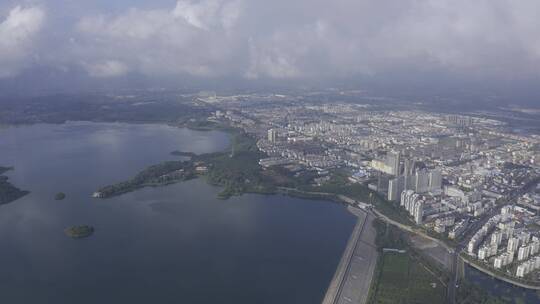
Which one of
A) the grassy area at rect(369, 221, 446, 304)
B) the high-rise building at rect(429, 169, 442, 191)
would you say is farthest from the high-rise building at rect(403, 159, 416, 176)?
the grassy area at rect(369, 221, 446, 304)

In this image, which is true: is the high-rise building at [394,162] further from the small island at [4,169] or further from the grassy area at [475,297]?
the small island at [4,169]

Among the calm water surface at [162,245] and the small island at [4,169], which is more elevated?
the small island at [4,169]

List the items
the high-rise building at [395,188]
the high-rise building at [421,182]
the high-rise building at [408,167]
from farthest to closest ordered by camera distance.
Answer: the high-rise building at [408,167] → the high-rise building at [421,182] → the high-rise building at [395,188]

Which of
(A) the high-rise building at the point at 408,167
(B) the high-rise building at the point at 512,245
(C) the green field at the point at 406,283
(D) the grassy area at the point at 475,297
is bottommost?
(D) the grassy area at the point at 475,297

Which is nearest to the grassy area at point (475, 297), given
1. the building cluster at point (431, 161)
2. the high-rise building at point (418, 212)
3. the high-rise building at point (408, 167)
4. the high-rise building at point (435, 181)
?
the building cluster at point (431, 161)

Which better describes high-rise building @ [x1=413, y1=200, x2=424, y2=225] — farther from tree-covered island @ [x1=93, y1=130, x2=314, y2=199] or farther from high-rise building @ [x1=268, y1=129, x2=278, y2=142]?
high-rise building @ [x1=268, y1=129, x2=278, y2=142]

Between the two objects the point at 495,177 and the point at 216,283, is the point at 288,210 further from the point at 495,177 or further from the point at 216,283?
the point at 495,177

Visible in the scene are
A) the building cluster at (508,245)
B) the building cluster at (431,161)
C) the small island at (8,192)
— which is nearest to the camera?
the building cluster at (508,245)
